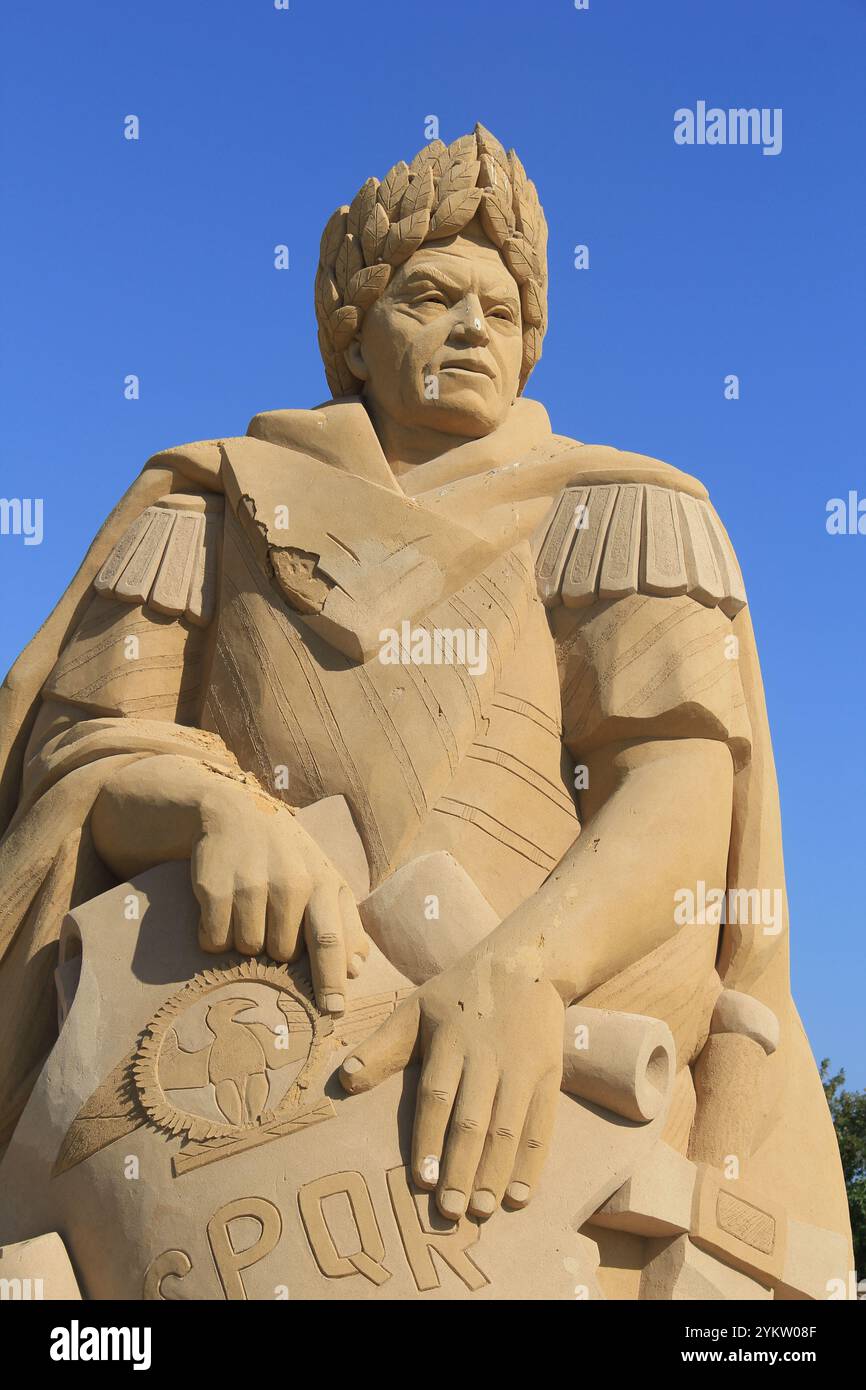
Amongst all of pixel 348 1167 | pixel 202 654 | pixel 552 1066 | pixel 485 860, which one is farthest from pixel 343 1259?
pixel 202 654

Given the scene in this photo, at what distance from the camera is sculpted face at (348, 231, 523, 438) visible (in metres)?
5.49

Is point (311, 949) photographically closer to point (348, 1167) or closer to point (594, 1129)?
point (348, 1167)

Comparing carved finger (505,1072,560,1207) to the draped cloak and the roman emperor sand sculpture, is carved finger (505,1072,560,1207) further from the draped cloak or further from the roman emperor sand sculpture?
the draped cloak

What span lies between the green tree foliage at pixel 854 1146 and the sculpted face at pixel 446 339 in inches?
531

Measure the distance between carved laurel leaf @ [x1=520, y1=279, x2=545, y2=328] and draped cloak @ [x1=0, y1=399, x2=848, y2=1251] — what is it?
53 centimetres

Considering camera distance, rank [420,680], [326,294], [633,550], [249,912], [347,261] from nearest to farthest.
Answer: [249,912] < [420,680] < [633,550] < [347,261] < [326,294]

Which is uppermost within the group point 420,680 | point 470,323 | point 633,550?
point 470,323

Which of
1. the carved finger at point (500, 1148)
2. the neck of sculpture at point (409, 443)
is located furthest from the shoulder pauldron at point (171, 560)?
the carved finger at point (500, 1148)

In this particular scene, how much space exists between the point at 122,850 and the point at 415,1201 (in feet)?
4.31

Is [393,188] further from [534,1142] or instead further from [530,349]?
[534,1142]

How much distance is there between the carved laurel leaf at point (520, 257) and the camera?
5.63m

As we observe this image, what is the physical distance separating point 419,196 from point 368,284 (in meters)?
0.32

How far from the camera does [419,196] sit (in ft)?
18.2

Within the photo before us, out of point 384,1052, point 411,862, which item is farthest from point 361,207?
point 384,1052
